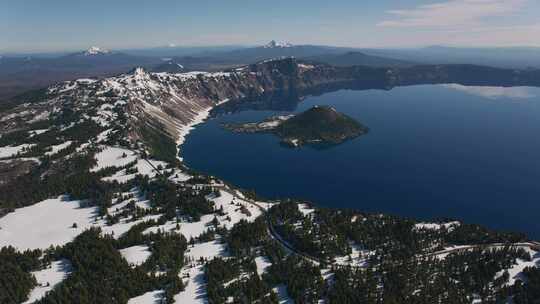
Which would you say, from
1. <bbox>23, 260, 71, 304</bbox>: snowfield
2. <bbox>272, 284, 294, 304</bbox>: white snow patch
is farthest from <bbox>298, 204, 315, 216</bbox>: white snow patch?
<bbox>23, 260, 71, 304</bbox>: snowfield

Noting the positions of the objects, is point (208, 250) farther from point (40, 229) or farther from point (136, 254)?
point (40, 229)

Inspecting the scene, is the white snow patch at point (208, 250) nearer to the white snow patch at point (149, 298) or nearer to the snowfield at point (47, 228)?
the white snow patch at point (149, 298)

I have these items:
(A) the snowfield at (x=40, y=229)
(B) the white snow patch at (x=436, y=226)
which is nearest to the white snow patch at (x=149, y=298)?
(A) the snowfield at (x=40, y=229)

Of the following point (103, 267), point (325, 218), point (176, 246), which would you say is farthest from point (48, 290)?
point (325, 218)

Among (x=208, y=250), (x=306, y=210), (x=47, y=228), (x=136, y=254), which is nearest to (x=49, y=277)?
(x=136, y=254)

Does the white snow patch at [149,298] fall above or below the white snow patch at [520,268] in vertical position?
below
